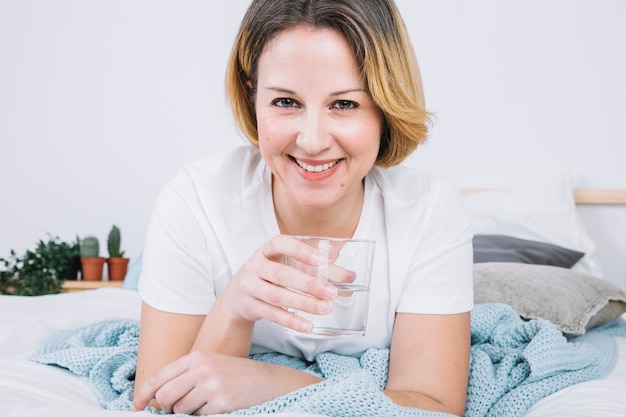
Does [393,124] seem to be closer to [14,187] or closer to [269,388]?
[269,388]

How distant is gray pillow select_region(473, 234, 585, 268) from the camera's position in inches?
90.4

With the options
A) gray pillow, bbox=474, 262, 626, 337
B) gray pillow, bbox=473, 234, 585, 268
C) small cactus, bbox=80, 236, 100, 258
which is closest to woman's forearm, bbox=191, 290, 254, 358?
gray pillow, bbox=474, 262, 626, 337

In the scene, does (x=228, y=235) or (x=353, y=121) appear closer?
(x=353, y=121)

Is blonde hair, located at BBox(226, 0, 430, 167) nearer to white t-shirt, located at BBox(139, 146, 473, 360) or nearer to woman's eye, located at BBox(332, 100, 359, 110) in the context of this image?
woman's eye, located at BBox(332, 100, 359, 110)

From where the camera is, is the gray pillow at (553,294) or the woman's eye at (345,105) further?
the gray pillow at (553,294)

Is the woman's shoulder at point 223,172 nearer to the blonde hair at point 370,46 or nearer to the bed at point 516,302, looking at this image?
the blonde hair at point 370,46

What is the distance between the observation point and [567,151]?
293 centimetres

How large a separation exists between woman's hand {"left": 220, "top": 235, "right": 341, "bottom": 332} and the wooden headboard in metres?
2.15

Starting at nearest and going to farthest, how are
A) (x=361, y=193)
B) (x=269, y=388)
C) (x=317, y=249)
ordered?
1. (x=317, y=249)
2. (x=269, y=388)
3. (x=361, y=193)

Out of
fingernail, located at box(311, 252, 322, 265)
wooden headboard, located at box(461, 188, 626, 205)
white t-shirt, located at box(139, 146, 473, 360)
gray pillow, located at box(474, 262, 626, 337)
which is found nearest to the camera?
fingernail, located at box(311, 252, 322, 265)

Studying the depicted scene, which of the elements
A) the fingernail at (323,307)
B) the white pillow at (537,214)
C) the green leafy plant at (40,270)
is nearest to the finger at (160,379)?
the fingernail at (323,307)

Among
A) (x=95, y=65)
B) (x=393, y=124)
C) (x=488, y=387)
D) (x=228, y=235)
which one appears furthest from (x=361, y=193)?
(x=95, y=65)

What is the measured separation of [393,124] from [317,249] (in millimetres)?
427

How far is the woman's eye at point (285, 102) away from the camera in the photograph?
1.19 metres
